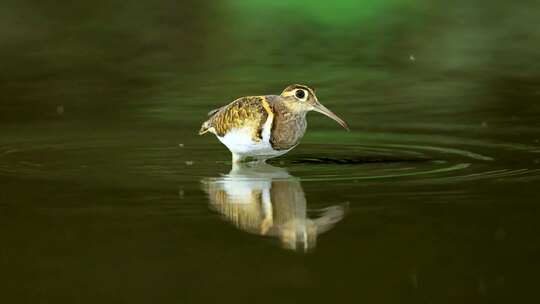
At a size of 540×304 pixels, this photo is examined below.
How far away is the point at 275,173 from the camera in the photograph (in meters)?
11.1

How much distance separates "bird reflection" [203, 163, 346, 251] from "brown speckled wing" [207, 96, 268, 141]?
40cm

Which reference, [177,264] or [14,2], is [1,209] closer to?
[177,264]

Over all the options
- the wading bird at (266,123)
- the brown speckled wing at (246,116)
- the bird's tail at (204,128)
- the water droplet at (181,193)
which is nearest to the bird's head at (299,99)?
the wading bird at (266,123)

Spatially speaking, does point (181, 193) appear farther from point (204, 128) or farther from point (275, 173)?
point (204, 128)

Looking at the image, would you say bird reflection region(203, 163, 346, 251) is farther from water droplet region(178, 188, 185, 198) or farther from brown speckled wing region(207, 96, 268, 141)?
brown speckled wing region(207, 96, 268, 141)

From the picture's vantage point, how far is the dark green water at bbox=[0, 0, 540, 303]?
7.27 m

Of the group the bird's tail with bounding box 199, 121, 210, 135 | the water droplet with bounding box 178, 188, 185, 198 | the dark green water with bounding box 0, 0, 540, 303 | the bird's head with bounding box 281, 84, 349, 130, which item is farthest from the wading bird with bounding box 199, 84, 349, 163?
the water droplet with bounding box 178, 188, 185, 198

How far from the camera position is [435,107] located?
49.6 ft

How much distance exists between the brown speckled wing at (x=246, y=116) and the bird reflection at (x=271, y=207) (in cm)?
40

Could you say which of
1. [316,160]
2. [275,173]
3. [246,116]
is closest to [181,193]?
[275,173]

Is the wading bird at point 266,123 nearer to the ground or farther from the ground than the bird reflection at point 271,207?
farther from the ground

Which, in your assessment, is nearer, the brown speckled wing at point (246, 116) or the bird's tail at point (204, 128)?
the brown speckled wing at point (246, 116)

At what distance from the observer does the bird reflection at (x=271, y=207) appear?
8.45 m

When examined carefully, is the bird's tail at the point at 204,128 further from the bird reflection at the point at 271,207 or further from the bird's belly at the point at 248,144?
the bird reflection at the point at 271,207
